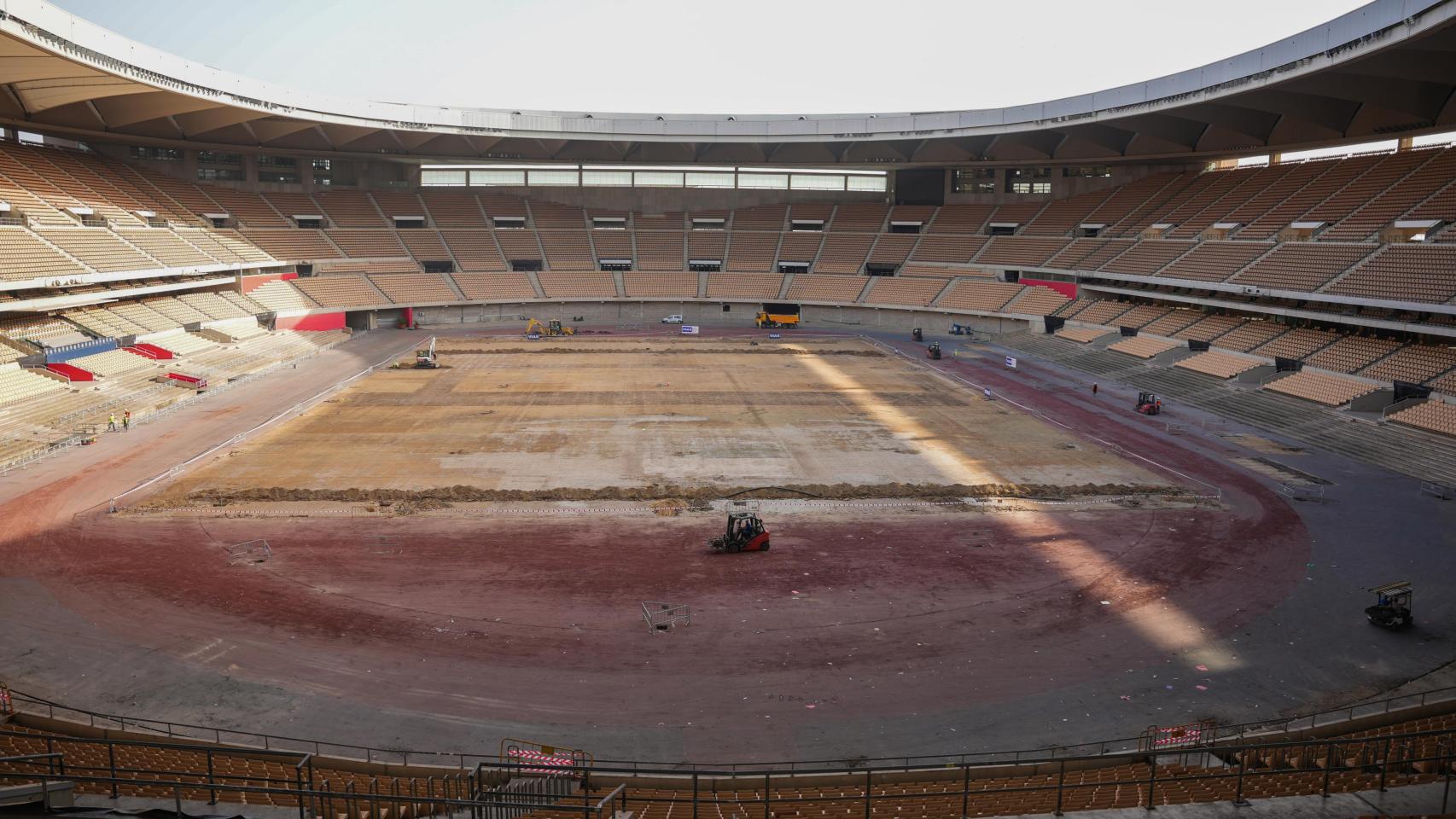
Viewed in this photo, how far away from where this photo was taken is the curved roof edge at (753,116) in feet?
115

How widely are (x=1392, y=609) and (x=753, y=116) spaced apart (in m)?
60.8

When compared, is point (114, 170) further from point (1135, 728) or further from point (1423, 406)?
point (1423, 406)

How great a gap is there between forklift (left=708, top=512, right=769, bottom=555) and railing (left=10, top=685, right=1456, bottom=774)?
9.02m

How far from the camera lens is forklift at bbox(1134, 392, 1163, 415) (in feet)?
132

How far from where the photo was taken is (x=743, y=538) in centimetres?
2272

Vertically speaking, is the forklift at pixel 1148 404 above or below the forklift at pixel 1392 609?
above

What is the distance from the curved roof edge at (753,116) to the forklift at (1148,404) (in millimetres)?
14950

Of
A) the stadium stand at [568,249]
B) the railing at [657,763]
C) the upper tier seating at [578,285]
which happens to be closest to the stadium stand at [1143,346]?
the stadium stand at [568,249]

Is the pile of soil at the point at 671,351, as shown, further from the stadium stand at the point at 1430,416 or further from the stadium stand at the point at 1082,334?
the stadium stand at the point at 1430,416

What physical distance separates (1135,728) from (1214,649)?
4.01 meters

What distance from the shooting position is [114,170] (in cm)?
5975

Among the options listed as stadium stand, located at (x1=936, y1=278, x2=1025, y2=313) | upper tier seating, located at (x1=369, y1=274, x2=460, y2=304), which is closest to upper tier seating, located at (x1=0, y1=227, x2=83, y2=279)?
upper tier seating, located at (x1=369, y1=274, x2=460, y2=304)

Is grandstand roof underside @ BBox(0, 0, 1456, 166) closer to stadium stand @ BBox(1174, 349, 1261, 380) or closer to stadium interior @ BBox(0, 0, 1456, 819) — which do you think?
stadium interior @ BBox(0, 0, 1456, 819)

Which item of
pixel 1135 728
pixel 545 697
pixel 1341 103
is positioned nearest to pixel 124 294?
pixel 545 697
